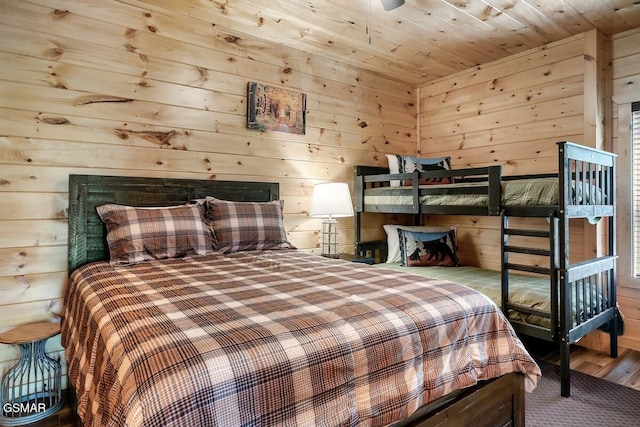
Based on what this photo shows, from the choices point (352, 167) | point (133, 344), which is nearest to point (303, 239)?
point (352, 167)

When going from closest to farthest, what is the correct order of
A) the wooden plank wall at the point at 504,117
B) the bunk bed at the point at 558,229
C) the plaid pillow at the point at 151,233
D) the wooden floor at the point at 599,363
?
1. the plaid pillow at the point at 151,233
2. the bunk bed at the point at 558,229
3. the wooden floor at the point at 599,363
4. the wooden plank wall at the point at 504,117

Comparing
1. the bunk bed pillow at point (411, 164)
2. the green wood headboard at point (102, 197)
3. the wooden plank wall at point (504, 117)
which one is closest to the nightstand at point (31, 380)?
the green wood headboard at point (102, 197)

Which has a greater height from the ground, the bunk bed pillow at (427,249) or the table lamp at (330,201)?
the table lamp at (330,201)

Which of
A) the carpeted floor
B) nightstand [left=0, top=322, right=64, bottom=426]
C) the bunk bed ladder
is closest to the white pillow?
the bunk bed ladder

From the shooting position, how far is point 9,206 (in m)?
2.12

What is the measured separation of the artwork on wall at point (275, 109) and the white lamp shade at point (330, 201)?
0.56 meters

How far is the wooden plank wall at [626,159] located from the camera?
279 centimetres

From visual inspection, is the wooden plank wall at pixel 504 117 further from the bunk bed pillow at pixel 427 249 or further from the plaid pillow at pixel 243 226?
the plaid pillow at pixel 243 226

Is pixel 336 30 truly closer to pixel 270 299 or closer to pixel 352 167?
pixel 352 167

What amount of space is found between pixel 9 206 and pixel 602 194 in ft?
12.0

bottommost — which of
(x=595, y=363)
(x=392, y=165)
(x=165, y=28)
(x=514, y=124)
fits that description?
(x=595, y=363)

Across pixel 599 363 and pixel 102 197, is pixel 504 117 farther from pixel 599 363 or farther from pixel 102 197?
pixel 102 197

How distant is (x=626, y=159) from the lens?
9.20ft

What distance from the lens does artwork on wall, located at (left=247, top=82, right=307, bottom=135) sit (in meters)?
2.98
